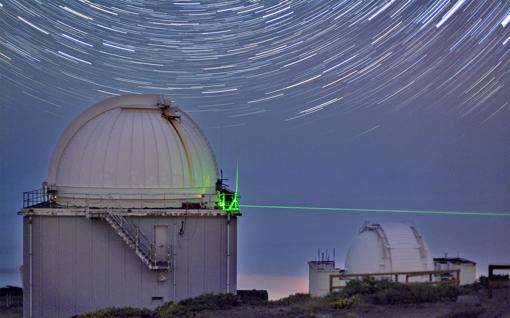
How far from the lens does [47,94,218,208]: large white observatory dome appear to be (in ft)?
74.3

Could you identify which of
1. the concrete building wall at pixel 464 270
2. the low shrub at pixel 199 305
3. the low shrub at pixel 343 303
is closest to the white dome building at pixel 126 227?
the low shrub at pixel 199 305

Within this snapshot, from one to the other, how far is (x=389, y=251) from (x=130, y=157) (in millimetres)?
8227

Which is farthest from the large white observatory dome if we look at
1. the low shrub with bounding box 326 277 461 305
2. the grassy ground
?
the low shrub with bounding box 326 277 461 305

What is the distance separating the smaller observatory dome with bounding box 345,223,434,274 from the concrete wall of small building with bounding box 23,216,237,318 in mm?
4655

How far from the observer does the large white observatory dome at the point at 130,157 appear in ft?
74.3

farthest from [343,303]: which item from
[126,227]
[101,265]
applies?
[101,265]

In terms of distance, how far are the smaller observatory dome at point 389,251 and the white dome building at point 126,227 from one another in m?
3.92

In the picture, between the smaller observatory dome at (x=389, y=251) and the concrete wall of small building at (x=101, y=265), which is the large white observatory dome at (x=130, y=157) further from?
the smaller observatory dome at (x=389, y=251)

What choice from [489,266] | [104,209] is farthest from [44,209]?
[489,266]

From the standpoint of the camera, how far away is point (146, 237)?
22125 mm

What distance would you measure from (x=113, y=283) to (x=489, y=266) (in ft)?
34.6

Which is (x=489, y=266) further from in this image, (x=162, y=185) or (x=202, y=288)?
(x=162, y=185)

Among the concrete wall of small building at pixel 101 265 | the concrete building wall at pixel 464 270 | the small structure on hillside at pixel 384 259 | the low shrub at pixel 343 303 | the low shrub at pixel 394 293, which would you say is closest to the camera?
the low shrub at pixel 343 303

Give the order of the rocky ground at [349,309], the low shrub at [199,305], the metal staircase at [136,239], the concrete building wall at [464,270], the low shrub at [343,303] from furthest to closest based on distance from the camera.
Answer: the concrete building wall at [464,270] → the metal staircase at [136,239] → the low shrub at [199,305] → the low shrub at [343,303] → the rocky ground at [349,309]
